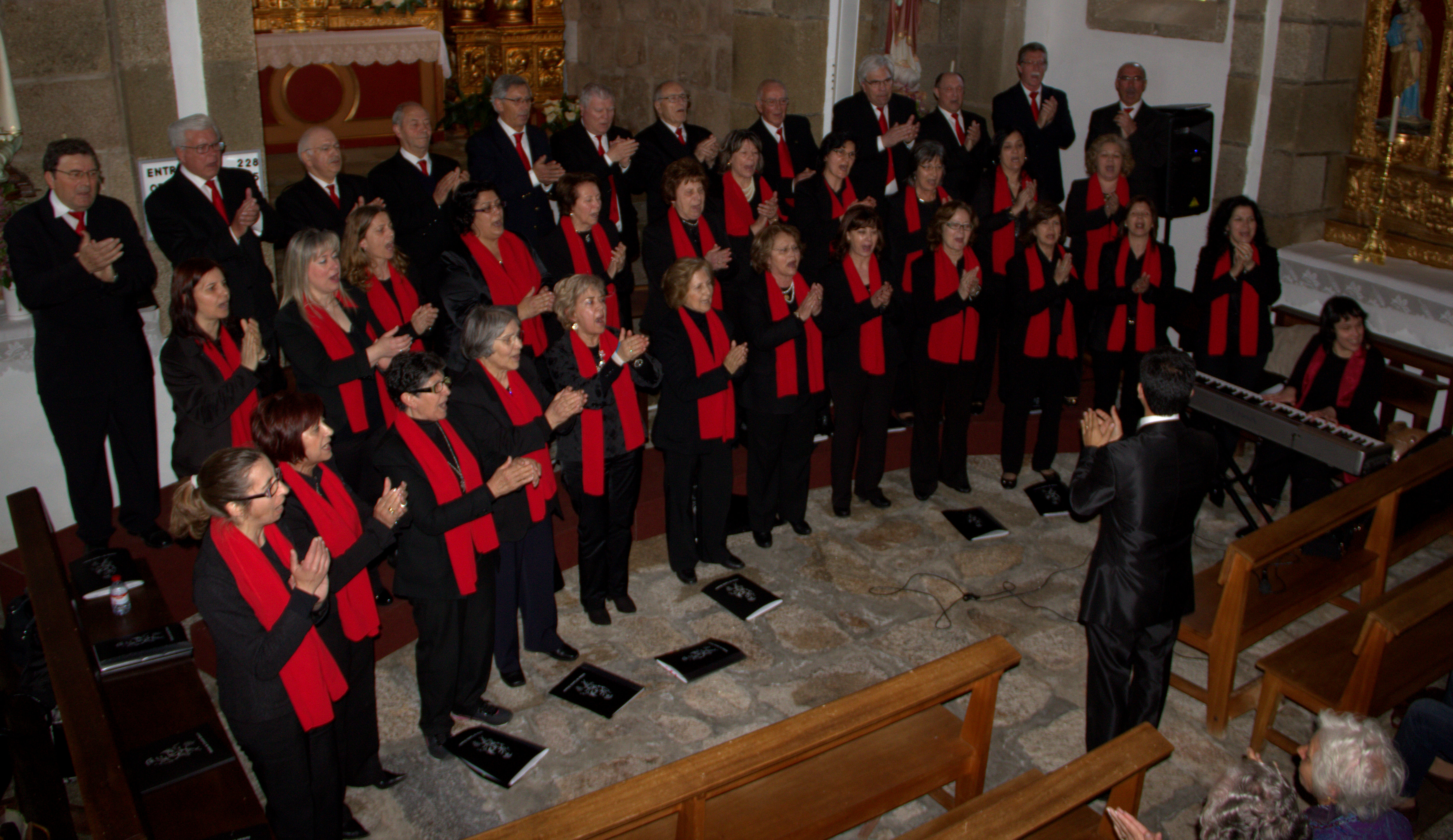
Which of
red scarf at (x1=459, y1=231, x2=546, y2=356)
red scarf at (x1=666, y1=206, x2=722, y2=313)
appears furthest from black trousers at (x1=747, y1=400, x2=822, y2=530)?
red scarf at (x1=459, y1=231, x2=546, y2=356)

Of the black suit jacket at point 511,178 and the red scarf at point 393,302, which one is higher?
the black suit jacket at point 511,178

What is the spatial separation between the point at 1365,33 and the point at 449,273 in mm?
6159

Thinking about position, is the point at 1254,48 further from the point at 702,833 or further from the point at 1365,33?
the point at 702,833

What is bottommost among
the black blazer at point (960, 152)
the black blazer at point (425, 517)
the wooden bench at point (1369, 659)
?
the wooden bench at point (1369, 659)

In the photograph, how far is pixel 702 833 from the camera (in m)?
3.21

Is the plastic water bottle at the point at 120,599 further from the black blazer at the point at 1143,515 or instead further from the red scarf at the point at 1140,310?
the red scarf at the point at 1140,310

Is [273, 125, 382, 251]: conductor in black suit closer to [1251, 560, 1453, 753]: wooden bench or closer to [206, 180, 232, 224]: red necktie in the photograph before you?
[206, 180, 232, 224]: red necktie

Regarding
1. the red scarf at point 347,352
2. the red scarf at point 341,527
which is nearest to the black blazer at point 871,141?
the red scarf at point 347,352

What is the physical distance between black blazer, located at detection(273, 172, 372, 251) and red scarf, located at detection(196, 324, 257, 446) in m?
1.16

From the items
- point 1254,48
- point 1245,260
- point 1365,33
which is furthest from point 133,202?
point 1365,33

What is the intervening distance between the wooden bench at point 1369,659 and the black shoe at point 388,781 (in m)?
3.25

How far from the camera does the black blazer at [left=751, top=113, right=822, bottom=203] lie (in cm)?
726

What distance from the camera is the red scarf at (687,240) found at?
5.96 meters

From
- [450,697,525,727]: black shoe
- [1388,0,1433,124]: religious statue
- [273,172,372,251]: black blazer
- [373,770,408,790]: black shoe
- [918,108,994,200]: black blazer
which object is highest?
[1388,0,1433,124]: religious statue
